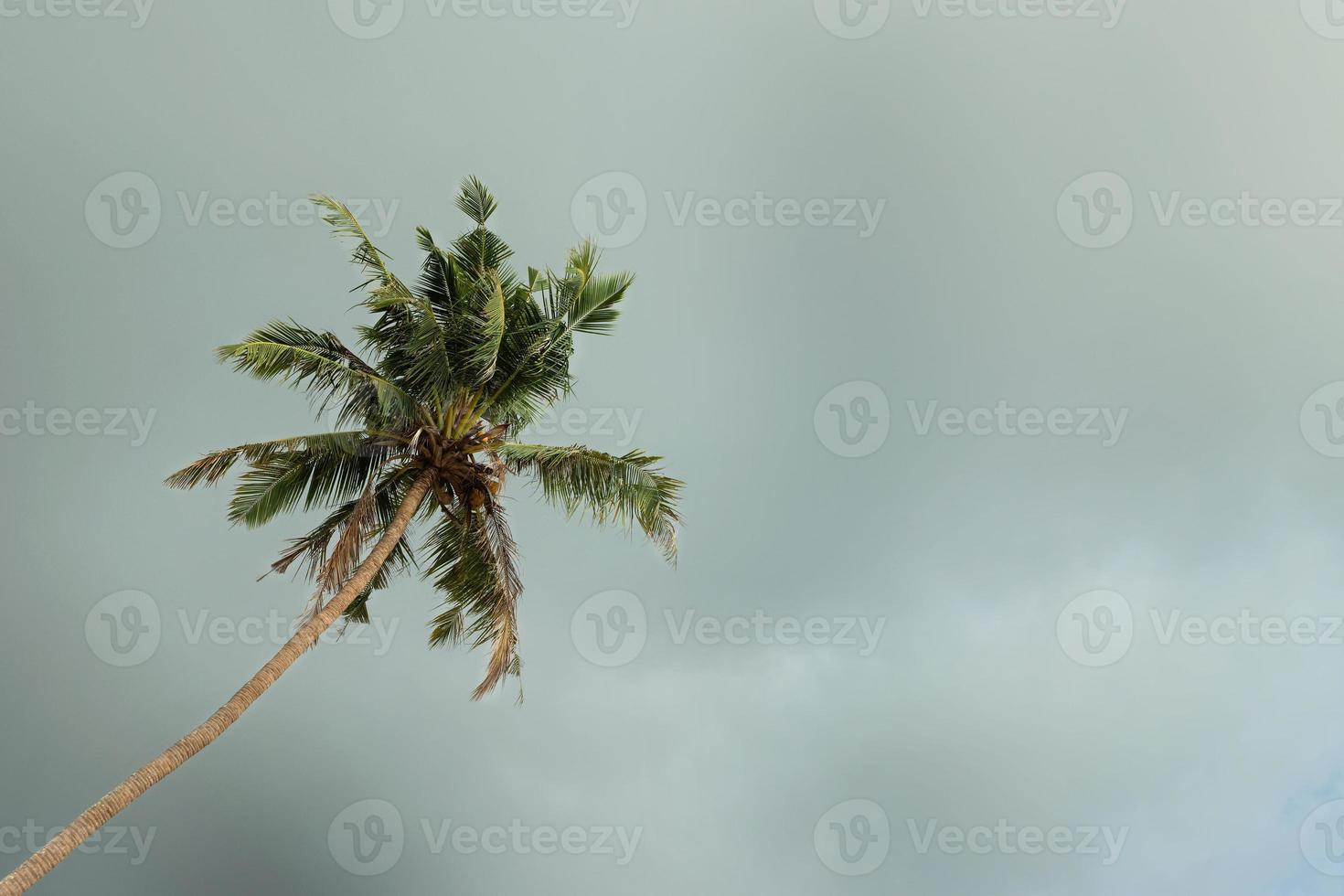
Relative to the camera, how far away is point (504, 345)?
16891mm

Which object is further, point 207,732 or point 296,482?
point 296,482

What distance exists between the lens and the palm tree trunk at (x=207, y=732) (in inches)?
402

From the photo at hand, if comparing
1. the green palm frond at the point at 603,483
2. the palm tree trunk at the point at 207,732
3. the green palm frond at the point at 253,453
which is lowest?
the palm tree trunk at the point at 207,732

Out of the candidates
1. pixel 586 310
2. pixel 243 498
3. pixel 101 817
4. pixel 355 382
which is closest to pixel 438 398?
pixel 355 382

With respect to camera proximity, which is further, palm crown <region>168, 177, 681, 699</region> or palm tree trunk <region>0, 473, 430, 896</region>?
palm crown <region>168, 177, 681, 699</region>

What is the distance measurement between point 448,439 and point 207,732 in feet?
21.2

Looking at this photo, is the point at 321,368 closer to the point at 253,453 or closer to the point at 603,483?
the point at 253,453

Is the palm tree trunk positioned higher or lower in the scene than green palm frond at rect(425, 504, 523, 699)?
lower

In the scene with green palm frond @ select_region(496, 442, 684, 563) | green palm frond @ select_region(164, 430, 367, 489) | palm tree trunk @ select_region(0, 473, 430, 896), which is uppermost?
green palm frond @ select_region(496, 442, 684, 563)

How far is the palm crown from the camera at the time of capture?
15984mm

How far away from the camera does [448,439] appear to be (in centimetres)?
1652

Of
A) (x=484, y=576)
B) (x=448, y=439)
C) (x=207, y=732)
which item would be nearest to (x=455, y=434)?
(x=448, y=439)

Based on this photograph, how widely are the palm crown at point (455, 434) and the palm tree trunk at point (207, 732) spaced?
56cm

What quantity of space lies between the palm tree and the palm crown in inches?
1.1
